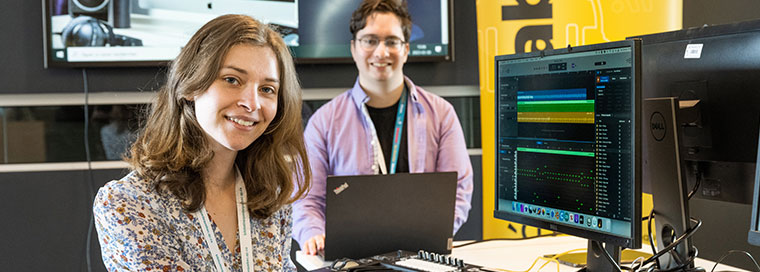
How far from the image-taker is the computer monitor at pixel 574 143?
1348 mm

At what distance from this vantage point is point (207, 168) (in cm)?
161

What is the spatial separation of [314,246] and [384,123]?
90 centimetres

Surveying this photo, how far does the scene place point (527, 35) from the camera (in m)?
3.64

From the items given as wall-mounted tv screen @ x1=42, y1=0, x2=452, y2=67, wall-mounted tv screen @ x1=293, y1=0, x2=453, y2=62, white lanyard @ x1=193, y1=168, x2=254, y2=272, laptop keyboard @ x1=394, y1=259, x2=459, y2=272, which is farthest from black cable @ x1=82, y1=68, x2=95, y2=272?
laptop keyboard @ x1=394, y1=259, x2=459, y2=272

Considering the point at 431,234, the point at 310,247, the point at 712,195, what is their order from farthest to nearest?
the point at 310,247 < the point at 431,234 < the point at 712,195

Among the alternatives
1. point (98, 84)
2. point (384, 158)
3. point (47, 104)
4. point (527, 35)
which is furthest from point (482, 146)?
point (47, 104)

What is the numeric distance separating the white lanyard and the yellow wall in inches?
85.4

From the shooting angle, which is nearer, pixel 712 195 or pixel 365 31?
pixel 712 195

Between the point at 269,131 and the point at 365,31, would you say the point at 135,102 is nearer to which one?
the point at 365,31

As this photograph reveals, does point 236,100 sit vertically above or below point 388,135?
above

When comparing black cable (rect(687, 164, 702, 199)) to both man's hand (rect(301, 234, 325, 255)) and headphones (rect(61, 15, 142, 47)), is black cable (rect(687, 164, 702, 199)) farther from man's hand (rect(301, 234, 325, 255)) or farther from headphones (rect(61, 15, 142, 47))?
headphones (rect(61, 15, 142, 47))

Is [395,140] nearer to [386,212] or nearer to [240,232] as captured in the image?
[386,212]

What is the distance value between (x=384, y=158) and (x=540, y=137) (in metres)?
1.34

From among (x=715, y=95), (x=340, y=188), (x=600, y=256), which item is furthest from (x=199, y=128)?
(x=715, y=95)
